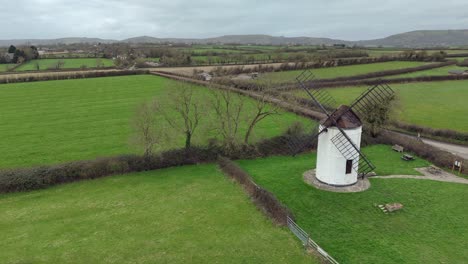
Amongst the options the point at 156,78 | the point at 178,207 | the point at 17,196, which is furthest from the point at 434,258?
the point at 156,78

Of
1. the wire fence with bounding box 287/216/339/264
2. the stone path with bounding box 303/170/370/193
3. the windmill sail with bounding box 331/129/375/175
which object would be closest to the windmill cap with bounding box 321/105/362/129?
the windmill sail with bounding box 331/129/375/175

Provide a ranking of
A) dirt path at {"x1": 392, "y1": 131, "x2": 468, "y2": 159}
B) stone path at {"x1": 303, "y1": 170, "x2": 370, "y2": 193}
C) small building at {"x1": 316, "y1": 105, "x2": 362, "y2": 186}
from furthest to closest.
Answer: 1. dirt path at {"x1": 392, "y1": 131, "x2": 468, "y2": 159}
2. stone path at {"x1": 303, "y1": 170, "x2": 370, "y2": 193}
3. small building at {"x1": 316, "y1": 105, "x2": 362, "y2": 186}

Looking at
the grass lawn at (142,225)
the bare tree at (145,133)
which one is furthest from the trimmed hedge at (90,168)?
the bare tree at (145,133)

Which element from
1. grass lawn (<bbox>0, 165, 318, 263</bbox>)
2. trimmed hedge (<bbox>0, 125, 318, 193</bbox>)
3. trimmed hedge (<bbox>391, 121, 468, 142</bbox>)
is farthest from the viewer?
trimmed hedge (<bbox>391, 121, 468, 142</bbox>)

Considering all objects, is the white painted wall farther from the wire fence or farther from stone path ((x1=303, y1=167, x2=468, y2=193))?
the wire fence

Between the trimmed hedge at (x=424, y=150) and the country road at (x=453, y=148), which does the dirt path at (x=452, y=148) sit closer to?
the country road at (x=453, y=148)

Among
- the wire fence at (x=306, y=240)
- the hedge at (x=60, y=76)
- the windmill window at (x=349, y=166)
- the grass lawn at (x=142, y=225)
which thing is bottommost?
the grass lawn at (x=142, y=225)

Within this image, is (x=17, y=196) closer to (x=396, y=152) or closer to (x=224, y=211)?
(x=224, y=211)
